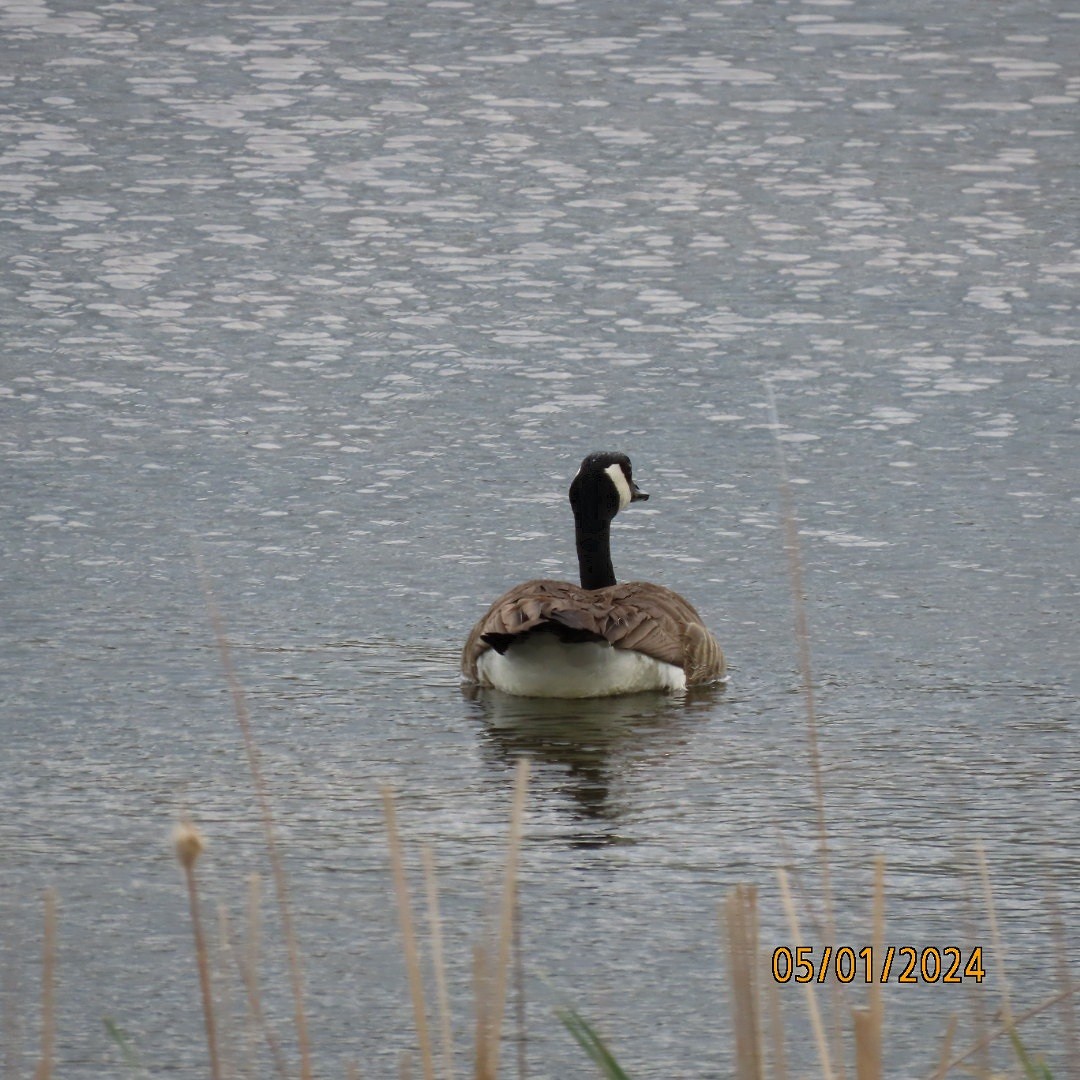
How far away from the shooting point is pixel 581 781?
6.71m

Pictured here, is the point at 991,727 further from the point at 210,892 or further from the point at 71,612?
the point at 71,612

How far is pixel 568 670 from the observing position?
761cm

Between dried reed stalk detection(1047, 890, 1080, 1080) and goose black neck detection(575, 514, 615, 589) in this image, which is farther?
goose black neck detection(575, 514, 615, 589)

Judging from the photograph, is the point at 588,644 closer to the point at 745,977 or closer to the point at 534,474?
the point at 534,474

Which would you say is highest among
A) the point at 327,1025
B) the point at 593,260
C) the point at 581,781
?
the point at 327,1025

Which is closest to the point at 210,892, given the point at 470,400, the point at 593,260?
the point at 470,400

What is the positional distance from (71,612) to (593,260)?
5.27m

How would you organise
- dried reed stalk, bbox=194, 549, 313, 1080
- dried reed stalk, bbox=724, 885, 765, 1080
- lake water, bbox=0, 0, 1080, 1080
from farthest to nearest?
lake water, bbox=0, 0, 1080, 1080 → dried reed stalk, bbox=194, 549, 313, 1080 → dried reed stalk, bbox=724, 885, 765, 1080

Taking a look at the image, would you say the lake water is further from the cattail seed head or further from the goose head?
the cattail seed head

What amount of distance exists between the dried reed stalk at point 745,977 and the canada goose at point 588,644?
4.08 m

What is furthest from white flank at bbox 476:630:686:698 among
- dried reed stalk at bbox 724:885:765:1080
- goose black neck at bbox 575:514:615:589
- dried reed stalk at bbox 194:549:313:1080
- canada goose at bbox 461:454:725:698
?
dried reed stalk at bbox 724:885:765:1080

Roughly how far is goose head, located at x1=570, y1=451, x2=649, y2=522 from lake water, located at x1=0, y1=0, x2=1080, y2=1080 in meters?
0.54

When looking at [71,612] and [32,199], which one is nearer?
[71,612]

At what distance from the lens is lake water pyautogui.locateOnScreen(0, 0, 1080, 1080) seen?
18.3 feet
